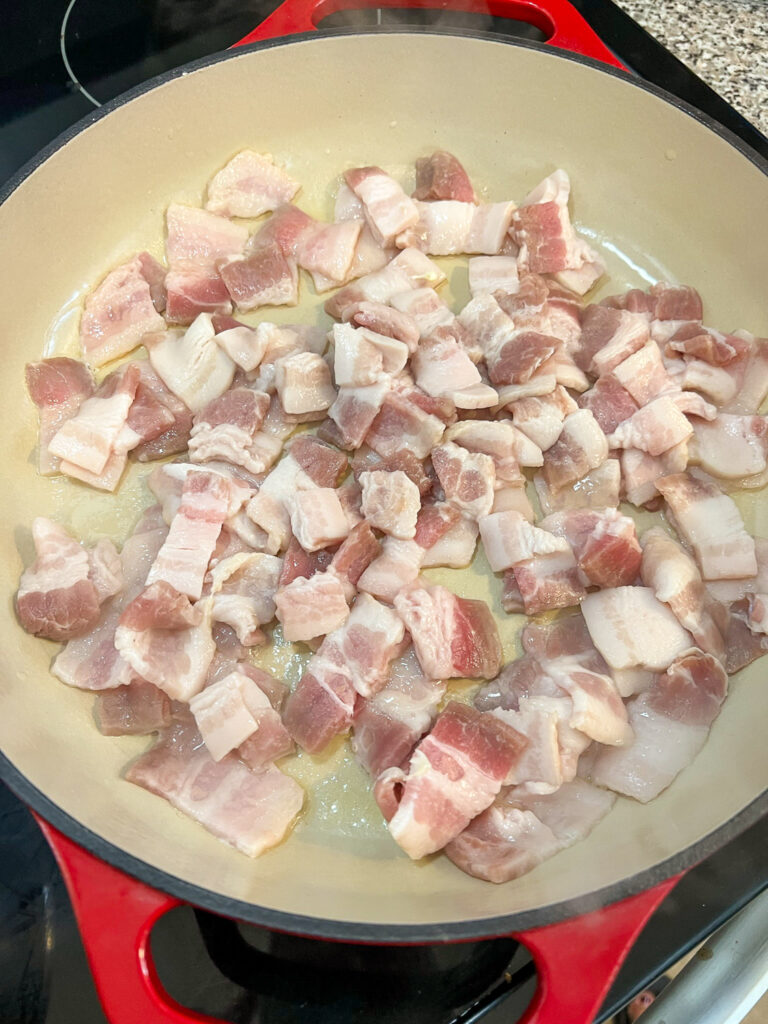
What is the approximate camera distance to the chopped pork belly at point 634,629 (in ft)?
7.11

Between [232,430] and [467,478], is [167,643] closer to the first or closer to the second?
[232,430]

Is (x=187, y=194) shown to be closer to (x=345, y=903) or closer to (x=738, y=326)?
(x=738, y=326)

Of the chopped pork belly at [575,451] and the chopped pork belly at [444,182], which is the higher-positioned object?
the chopped pork belly at [444,182]

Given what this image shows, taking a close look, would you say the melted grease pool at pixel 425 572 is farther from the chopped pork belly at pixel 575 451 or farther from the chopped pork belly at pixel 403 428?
the chopped pork belly at pixel 403 428

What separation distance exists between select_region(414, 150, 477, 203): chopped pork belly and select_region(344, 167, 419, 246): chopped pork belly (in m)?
0.08

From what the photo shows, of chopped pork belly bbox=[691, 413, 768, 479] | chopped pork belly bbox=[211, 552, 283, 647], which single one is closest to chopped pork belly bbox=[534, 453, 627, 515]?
chopped pork belly bbox=[691, 413, 768, 479]

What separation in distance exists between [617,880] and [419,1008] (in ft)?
1.89

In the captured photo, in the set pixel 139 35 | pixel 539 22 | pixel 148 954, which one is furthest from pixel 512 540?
pixel 139 35

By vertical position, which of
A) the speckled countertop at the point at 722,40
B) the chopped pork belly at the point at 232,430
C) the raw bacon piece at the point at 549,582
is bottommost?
the chopped pork belly at the point at 232,430

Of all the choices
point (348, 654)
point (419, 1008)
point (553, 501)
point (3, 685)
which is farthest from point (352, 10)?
point (419, 1008)

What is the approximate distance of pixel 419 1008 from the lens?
1.90m

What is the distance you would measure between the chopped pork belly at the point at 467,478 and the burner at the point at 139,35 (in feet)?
6.27

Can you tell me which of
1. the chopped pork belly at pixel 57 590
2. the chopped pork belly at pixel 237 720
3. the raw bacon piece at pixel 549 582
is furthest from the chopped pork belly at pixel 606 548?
the chopped pork belly at pixel 57 590

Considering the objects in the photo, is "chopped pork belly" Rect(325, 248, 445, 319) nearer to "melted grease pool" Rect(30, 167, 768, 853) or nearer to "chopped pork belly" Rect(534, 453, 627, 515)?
"melted grease pool" Rect(30, 167, 768, 853)
